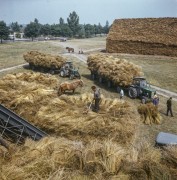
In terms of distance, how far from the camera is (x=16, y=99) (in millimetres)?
16906

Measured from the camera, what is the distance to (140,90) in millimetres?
26422

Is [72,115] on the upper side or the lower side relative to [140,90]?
upper

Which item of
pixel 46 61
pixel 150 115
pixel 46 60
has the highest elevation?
pixel 46 60

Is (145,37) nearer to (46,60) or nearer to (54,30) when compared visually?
(46,60)

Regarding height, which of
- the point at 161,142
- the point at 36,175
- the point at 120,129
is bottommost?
the point at 161,142

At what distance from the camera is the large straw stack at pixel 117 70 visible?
2814cm

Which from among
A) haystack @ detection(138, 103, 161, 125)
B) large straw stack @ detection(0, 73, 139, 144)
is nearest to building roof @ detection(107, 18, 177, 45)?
haystack @ detection(138, 103, 161, 125)

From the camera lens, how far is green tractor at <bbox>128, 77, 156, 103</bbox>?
25.7 metres

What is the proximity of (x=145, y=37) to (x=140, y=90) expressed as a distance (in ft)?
98.4

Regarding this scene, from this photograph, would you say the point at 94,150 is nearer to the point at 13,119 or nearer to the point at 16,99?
the point at 13,119

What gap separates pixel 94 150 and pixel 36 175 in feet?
5.33

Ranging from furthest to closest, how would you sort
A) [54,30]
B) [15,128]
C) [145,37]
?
[54,30] < [145,37] < [15,128]

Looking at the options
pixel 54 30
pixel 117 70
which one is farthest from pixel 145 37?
pixel 54 30

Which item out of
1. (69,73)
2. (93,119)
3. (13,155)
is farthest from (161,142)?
(69,73)
